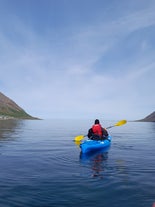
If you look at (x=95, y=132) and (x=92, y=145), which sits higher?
(x=95, y=132)

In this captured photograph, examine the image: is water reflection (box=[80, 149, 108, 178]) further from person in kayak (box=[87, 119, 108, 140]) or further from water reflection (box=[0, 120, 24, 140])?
water reflection (box=[0, 120, 24, 140])

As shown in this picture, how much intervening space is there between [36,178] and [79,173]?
8.74ft

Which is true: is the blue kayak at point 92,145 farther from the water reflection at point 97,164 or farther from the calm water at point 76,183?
the calm water at point 76,183

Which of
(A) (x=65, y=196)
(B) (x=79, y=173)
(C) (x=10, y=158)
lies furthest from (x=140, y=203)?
(C) (x=10, y=158)

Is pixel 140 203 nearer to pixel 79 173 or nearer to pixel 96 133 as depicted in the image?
pixel 79 173

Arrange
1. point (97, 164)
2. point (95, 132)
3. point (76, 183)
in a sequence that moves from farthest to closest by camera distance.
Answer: point (95, 132) → point (97, 164) → point (76, 183)

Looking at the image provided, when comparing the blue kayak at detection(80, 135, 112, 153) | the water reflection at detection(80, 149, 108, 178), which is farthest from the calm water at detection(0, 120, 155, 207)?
the blue kayak at detection(80, 135, 112, 153)

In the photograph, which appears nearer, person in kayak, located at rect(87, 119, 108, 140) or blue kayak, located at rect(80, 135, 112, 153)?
blue kayak, located at rect(80, 135, 112, 153)

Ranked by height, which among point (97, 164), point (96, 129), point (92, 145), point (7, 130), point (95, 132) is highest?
point (7, 130)

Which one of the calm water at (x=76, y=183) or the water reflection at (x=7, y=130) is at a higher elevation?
the water reflection at (x=7, y=130)

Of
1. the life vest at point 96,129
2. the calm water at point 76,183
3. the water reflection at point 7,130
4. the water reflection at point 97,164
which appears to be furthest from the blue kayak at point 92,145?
the water reflection at point 7,130

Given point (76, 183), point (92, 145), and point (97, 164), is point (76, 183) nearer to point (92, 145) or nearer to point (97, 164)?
point (97, 164)

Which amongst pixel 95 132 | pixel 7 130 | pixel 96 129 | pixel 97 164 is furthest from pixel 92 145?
pixel 7 130

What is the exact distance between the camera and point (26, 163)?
17375 mm
